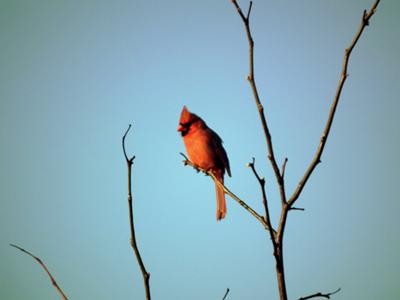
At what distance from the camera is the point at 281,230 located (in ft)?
6.41

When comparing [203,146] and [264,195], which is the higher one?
[203,146]

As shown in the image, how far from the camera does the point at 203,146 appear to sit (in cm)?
691

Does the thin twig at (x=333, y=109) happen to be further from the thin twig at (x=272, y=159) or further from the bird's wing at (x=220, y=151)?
the bird's wing at (x=220, y=151)

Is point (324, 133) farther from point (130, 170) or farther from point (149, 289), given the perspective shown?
point (149, 289)

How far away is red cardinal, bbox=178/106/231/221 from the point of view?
6918 mm

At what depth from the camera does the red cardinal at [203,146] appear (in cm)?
692

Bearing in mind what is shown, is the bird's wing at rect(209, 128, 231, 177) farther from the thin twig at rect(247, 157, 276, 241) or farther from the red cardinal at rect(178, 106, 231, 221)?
the thin twig at rect(247, 157, 276, 241)

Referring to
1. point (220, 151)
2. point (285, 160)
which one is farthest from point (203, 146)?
point (285, 160)

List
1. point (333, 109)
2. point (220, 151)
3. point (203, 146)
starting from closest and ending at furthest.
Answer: point (333, 109) → point (203, 146) → point (220, 151)

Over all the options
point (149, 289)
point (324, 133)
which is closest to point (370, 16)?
point (324, 133)

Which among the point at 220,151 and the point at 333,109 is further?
the point at 220,151

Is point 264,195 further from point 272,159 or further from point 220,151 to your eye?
point 220,151

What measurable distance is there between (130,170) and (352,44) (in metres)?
1.27

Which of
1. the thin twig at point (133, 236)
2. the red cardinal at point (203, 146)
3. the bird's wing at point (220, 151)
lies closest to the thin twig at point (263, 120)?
the thin twig at point (133, 236)
